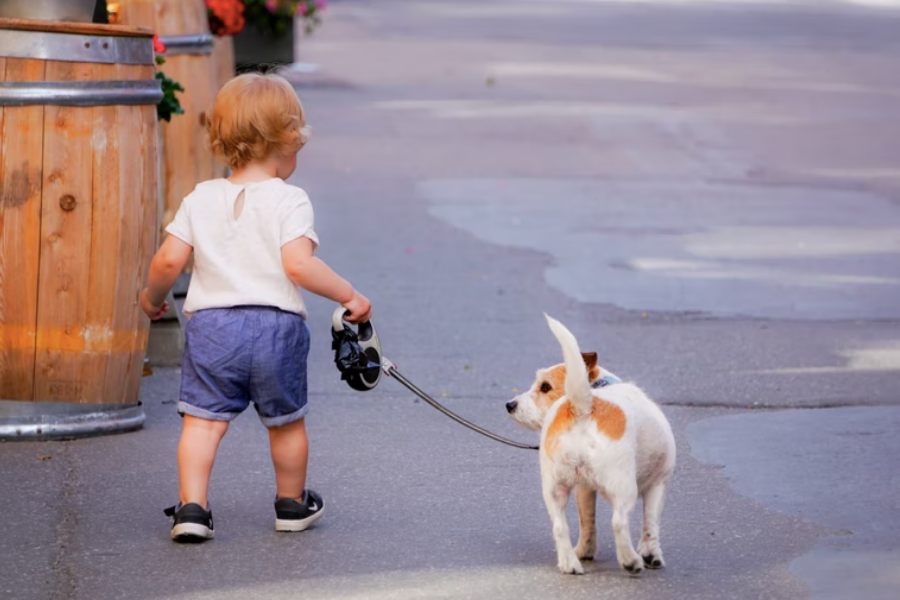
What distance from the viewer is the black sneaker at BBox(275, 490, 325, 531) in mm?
Result: 4504

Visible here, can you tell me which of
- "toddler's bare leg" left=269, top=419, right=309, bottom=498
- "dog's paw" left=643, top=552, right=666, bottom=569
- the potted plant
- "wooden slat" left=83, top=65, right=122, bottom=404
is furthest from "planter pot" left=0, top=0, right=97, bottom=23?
the potted plant

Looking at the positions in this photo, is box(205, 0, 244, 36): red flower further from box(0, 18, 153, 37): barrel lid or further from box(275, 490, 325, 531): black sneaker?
box(275, 490, 325, 531): black sneaker

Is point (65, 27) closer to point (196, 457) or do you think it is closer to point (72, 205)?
point (72, 205)

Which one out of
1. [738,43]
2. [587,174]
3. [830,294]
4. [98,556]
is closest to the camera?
[98,556]

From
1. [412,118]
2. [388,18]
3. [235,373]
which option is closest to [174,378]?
[235,373]

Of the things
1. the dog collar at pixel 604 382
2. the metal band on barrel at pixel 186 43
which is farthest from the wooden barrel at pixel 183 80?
the dog collar at pixel 604 382

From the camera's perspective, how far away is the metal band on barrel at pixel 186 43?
765 centimetres

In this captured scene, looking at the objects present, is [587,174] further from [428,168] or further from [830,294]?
[830,294]

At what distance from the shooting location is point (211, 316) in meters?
4.33

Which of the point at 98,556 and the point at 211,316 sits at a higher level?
the point at 211,316

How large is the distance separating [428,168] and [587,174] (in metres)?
1.41

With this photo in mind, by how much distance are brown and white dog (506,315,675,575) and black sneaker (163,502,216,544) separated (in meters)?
1.02

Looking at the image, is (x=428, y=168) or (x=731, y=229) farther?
(x=428, y=168)

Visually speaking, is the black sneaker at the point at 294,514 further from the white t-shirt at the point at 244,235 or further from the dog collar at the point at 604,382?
the dog collar at the point at 604,382
